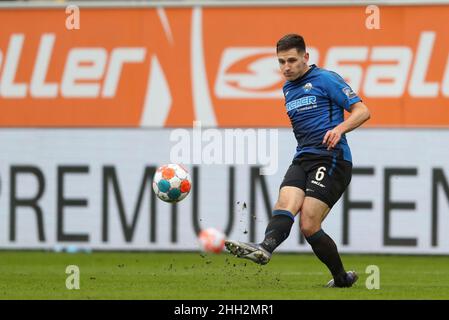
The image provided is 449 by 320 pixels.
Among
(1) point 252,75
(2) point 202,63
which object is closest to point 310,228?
(1) point 252,75

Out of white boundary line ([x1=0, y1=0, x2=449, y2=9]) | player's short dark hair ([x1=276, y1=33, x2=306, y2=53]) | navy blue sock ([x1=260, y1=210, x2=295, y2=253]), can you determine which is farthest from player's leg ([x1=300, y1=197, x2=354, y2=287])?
white boundary line ([x1=0, y1=0, x2=449, y2=9])

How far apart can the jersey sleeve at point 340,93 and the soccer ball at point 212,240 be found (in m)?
4.08

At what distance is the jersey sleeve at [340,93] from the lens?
33.4 ft

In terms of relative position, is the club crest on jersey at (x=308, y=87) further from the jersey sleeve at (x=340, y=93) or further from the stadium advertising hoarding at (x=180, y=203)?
the stadium advertising hoarding at (x=180, y=203)

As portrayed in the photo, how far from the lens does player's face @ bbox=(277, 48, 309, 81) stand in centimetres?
1011

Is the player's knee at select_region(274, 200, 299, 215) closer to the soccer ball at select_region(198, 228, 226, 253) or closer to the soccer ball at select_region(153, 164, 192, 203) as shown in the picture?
the soccer ball at select_region(153, 164, 192, 203)

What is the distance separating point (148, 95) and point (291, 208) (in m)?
6.78

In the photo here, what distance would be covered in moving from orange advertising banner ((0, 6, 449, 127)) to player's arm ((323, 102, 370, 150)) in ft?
19.4

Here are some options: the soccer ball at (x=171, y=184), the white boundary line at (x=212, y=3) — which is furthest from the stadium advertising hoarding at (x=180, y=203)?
the soccer ball at (x=171, y=184)

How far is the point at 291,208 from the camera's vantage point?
10.1 metres

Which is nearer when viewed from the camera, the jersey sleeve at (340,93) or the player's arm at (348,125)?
the player's arm at (348,125)
